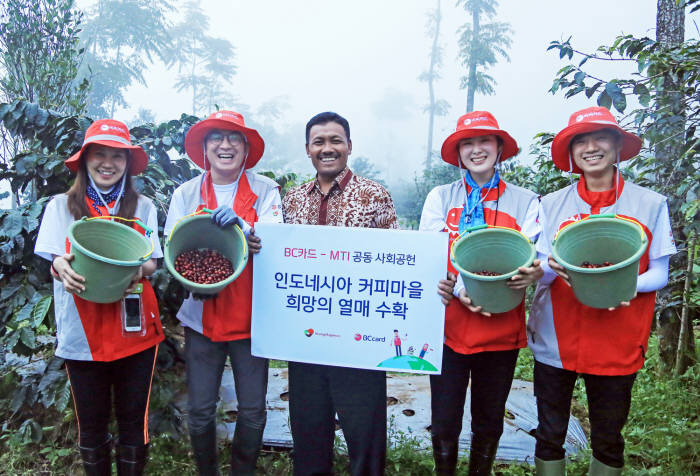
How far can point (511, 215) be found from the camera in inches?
71.7

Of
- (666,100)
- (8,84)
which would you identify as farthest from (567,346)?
(8,84)

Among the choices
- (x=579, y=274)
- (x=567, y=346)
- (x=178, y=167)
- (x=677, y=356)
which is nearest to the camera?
(x=579, y=274)

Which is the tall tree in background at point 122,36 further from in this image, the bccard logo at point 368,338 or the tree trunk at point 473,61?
the bccard logo at point 368,338

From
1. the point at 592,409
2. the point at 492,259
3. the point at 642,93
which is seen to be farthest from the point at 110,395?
the point at 642,93

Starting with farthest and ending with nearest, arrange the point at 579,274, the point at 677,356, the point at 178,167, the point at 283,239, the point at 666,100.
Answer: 1. the point at 677,356
2. the point at 178,167
3. the point at 666,100
4. the point at 283,239
5. the point at 579,274

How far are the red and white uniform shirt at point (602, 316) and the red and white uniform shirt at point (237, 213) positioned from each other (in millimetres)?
1141

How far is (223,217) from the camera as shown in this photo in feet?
5.57

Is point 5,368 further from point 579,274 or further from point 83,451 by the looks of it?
point 579,274

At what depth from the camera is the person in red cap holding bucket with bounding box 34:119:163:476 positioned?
5.80ft

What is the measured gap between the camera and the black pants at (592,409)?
173 cm

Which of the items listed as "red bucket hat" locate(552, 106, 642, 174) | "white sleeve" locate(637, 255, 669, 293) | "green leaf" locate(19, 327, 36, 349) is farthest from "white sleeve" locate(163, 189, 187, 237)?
"white sleeve" locate(637, 255, 669, 293)

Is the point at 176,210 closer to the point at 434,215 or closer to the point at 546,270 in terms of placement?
the point at 434,215

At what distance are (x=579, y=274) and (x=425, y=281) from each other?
0.54 meters

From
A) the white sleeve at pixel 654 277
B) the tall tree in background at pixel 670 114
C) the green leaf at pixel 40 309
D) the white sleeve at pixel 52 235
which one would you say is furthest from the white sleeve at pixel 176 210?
the tall tree in background at pixel 670 114
